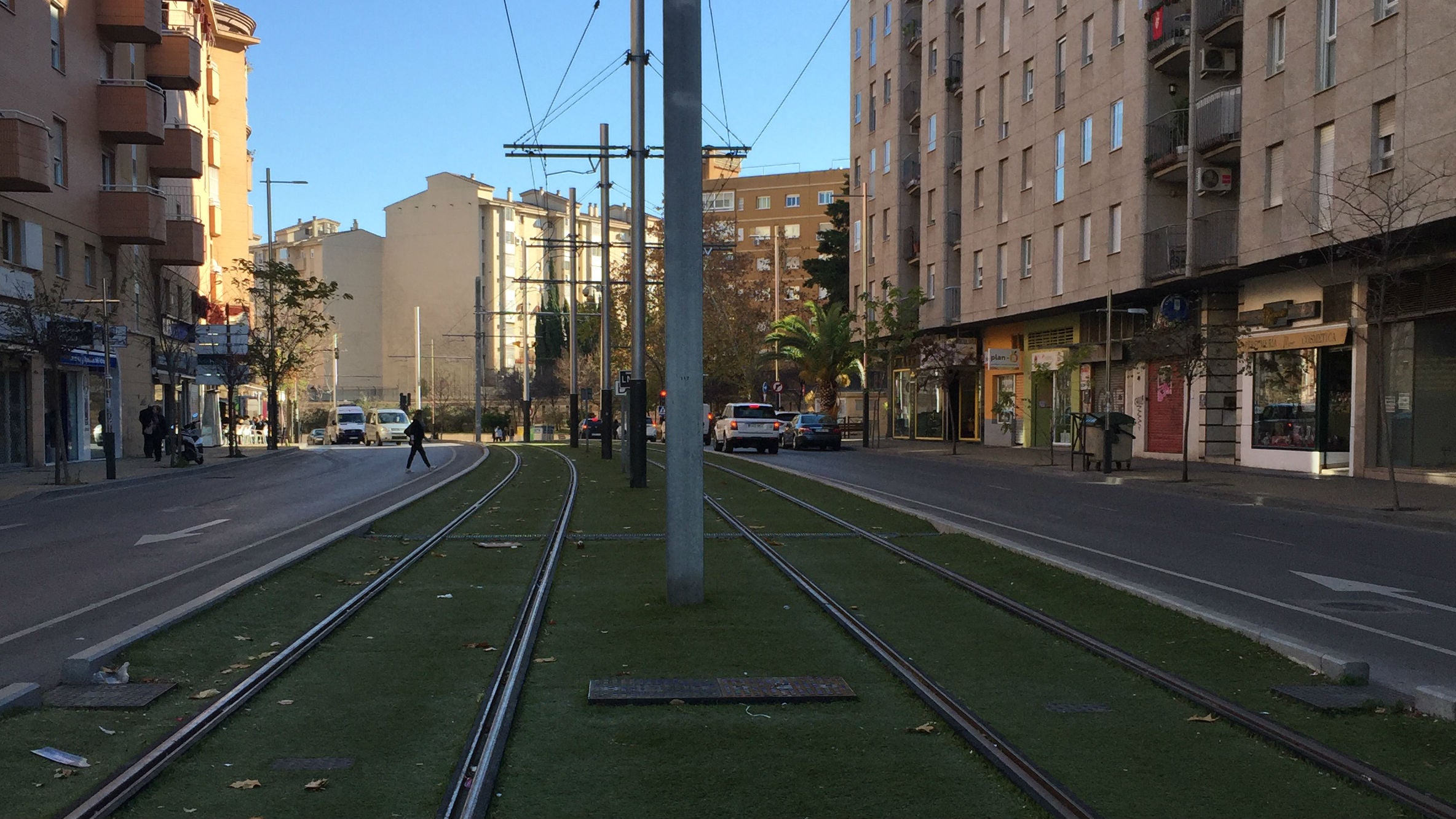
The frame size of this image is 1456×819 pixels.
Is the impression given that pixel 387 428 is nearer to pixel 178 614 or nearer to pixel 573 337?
pixel 573 337

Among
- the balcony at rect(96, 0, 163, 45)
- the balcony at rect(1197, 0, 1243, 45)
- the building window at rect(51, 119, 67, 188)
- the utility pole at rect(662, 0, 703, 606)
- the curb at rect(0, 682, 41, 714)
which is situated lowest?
the curb at rect(0, 682, 41, 714)

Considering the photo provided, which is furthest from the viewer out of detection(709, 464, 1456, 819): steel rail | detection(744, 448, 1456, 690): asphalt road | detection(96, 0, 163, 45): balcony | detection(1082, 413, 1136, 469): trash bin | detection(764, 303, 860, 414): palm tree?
detection(764, 303, 860, 414): palm tree

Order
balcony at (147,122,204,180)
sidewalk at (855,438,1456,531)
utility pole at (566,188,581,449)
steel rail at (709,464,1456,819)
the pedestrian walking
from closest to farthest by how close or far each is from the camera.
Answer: steel rail at (709,464,1456,819), sidewalk at (855,438,1456,531), the pedestrian walking, balcony at (147,122,204,180), utility pole at (566,188,581,449)

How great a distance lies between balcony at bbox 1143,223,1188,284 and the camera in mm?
33031

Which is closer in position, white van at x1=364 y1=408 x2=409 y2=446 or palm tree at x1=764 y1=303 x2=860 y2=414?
palm tree at x1=764 y1=303 x2=860 y2=414

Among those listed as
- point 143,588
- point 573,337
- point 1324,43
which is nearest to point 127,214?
point 573,337

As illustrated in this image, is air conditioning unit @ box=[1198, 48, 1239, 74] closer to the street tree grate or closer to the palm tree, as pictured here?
the palm tree

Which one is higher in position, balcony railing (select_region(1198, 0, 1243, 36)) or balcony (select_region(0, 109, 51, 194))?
balcony railing (select_region(1198, 0, 1243, 36))

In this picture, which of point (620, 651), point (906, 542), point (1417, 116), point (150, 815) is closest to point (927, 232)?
point (1417, 116)

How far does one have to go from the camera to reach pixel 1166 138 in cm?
3488

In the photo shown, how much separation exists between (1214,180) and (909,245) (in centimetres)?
2511

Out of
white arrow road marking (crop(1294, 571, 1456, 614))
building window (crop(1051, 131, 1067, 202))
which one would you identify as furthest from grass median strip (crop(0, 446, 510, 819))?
building window (crop(1051, 131, 1067, 202))

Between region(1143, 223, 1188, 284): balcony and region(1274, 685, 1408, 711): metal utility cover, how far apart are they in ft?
90.0

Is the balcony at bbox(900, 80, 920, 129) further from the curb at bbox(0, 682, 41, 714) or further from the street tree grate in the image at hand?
the street tree grate
